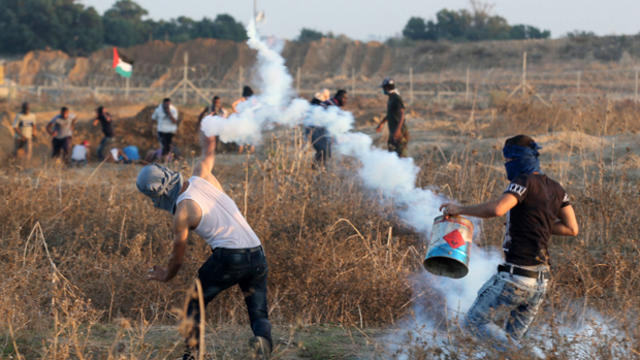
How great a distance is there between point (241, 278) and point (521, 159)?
6.15 feet

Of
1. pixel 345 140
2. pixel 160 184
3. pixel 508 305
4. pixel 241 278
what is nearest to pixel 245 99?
pixel 345 140

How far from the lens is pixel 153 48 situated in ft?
199

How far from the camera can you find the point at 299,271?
616cm

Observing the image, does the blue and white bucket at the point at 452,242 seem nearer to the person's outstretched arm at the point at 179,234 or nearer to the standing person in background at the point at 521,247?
the standing person in background at the point at 521,247

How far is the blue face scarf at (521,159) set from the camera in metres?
4.14

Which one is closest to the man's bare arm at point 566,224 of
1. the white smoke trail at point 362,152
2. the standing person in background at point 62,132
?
the white smoke trail at point 362,152

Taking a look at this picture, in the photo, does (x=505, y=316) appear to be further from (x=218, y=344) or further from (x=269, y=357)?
(x=218, y=344)

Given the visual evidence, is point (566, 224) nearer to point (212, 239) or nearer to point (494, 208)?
point (494, 208)

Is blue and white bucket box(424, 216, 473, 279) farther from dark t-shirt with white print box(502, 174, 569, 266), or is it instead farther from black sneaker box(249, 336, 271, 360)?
black sneaker box(249, 336, 271, 360)

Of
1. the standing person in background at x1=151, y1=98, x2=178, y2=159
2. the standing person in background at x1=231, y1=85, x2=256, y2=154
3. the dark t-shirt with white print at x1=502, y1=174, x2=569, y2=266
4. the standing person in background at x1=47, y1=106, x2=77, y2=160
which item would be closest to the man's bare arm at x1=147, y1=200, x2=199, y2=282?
the dark t-shirt with white print at x1=502, y1=174, x2=569, y2=266

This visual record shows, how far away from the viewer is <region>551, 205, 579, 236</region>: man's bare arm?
429 centimetres

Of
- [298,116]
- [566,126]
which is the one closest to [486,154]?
[566,126]

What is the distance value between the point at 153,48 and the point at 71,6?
8767mm

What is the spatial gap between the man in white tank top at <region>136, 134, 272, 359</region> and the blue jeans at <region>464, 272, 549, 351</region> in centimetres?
129
